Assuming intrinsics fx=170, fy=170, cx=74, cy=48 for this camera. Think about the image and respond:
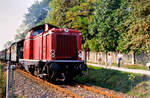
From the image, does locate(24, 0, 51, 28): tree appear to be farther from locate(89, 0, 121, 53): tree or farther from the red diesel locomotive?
the red diesel locomotive

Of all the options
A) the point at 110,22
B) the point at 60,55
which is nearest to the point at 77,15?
the point at 110,22

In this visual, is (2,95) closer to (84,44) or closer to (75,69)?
(75,69)

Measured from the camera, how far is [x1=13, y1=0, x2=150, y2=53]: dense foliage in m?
17.7

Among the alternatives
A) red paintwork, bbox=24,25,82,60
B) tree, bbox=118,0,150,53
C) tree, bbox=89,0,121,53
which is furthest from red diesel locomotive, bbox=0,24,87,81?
tree, bbox=89,0,121,53

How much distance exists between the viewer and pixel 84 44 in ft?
91.5

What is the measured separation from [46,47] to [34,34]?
93.8 inches

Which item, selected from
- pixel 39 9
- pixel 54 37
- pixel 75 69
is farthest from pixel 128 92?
pixel 39 9

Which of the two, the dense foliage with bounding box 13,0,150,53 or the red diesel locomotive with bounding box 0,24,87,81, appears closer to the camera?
the red diesel locomotive with bounding box 0,24,87,81

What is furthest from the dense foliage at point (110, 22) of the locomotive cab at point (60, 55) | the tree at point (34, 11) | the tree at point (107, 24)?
the tree at point (34, 11)

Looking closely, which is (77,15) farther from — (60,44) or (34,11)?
(34,11)

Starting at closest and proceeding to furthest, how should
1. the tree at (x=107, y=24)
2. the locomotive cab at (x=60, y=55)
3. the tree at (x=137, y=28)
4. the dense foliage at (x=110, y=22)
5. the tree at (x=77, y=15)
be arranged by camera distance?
the locomotive cab at (x=60, y=55) < the tree at (x=137, y=28) < the dense foliage at (x=110, y=22) < the tree at (x=107, y=24) < the tree at (x=77, y=15)

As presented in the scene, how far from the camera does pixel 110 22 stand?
22.5 meters

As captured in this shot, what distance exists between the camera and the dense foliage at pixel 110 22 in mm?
17672

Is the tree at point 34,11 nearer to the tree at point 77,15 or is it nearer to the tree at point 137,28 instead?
the tree at point 77,15
